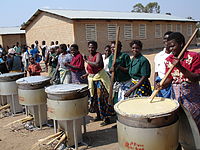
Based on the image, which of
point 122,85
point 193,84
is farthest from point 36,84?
point 193,84

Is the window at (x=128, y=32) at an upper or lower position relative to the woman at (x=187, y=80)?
upper

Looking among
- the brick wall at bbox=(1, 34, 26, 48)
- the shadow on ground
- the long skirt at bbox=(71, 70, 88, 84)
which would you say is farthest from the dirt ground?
the brick wall at bbox=(1, 34, 26, 48)

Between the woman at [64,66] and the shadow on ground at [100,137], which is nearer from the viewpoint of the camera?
the shadow on ground at [100,137]

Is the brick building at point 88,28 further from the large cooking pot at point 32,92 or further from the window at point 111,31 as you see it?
the large cooking pot at point 32,92

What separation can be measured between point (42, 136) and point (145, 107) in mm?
2646

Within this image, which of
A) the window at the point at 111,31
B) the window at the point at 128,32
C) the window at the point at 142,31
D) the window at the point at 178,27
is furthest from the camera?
the window at the point at 178,27

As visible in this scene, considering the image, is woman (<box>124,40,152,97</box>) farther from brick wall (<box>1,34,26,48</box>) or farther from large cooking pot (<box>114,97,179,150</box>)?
brick wall (<box>1,34,26,48</box>)

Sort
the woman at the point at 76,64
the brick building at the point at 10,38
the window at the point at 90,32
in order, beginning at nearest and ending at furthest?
the woman at the point at 76,64
the window at the point at 90,32
the brick building at the point at 10,38

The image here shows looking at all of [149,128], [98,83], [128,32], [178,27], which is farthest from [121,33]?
[149,128]

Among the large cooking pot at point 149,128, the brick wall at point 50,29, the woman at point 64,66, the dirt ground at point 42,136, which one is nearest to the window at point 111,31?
the brick wall at point 50,29

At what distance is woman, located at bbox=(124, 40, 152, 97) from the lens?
3484mm

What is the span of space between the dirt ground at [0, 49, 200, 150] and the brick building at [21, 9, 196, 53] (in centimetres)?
1204

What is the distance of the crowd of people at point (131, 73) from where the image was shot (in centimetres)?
264

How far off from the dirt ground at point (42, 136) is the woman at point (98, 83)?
1.06 feet
